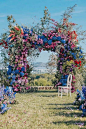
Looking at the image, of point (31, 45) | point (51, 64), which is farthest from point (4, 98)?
point (51, 64)

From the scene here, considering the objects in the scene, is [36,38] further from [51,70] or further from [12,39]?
[51,70]

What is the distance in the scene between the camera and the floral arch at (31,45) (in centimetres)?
991

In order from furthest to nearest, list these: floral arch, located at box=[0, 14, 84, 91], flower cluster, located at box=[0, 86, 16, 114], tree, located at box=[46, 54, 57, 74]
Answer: tree, located at box=[46, 54, 57, 74]
floral arch, located at box=[0, 14, 84, 91]
flower cluster, located at box=[0, 86, 16, 114]

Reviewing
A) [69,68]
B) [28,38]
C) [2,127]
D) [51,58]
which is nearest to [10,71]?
[28,38]

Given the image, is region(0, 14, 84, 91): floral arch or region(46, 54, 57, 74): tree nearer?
region(0, 14, 84, 91): floral arch

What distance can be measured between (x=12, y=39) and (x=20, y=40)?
38cm

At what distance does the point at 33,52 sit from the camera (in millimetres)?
10734

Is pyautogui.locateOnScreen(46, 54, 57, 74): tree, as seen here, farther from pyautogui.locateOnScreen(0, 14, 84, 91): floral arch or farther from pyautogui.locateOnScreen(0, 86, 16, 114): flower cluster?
→ pyautogui.locateOnScreen(0, 86, 16, 114): flower cluster

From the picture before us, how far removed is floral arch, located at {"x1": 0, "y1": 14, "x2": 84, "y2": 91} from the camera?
9.91 meters

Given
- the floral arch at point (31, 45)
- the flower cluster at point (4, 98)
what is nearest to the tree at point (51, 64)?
the floral arch at point (31, 45)

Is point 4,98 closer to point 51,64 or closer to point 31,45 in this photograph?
point 31,45

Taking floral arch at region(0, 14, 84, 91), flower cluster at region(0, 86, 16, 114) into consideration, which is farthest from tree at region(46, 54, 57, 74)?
flower cluster at region(0, 86, 16, 114)

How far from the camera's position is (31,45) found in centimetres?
1011

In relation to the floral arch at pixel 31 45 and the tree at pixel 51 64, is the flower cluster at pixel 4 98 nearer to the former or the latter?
the floral arch at pixel 31 45
